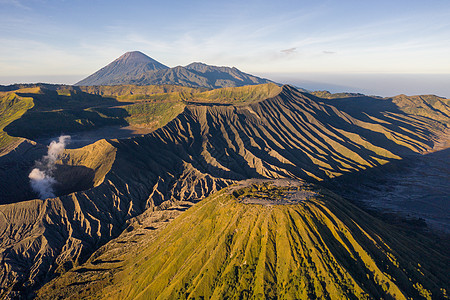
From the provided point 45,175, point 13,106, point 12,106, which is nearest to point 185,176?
point 45,175

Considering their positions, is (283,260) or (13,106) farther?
(13,106)

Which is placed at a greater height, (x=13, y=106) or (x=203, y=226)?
(x=13, y=106)

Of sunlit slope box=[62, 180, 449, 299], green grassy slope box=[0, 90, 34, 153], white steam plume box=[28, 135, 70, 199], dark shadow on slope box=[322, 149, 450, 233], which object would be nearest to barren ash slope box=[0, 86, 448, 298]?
sunlit slope box=[62, 180, 449, 299]

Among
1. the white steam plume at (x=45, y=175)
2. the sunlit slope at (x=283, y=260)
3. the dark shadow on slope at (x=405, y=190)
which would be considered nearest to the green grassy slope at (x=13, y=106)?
the white steam plume at (x=45, y=175)

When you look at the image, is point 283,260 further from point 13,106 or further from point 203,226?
point 13,106

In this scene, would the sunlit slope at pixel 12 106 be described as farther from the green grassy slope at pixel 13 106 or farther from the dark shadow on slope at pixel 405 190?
the dark shadow on slope at pixel 405 190

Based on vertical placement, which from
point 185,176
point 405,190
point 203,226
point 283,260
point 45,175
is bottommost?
point 405,190
